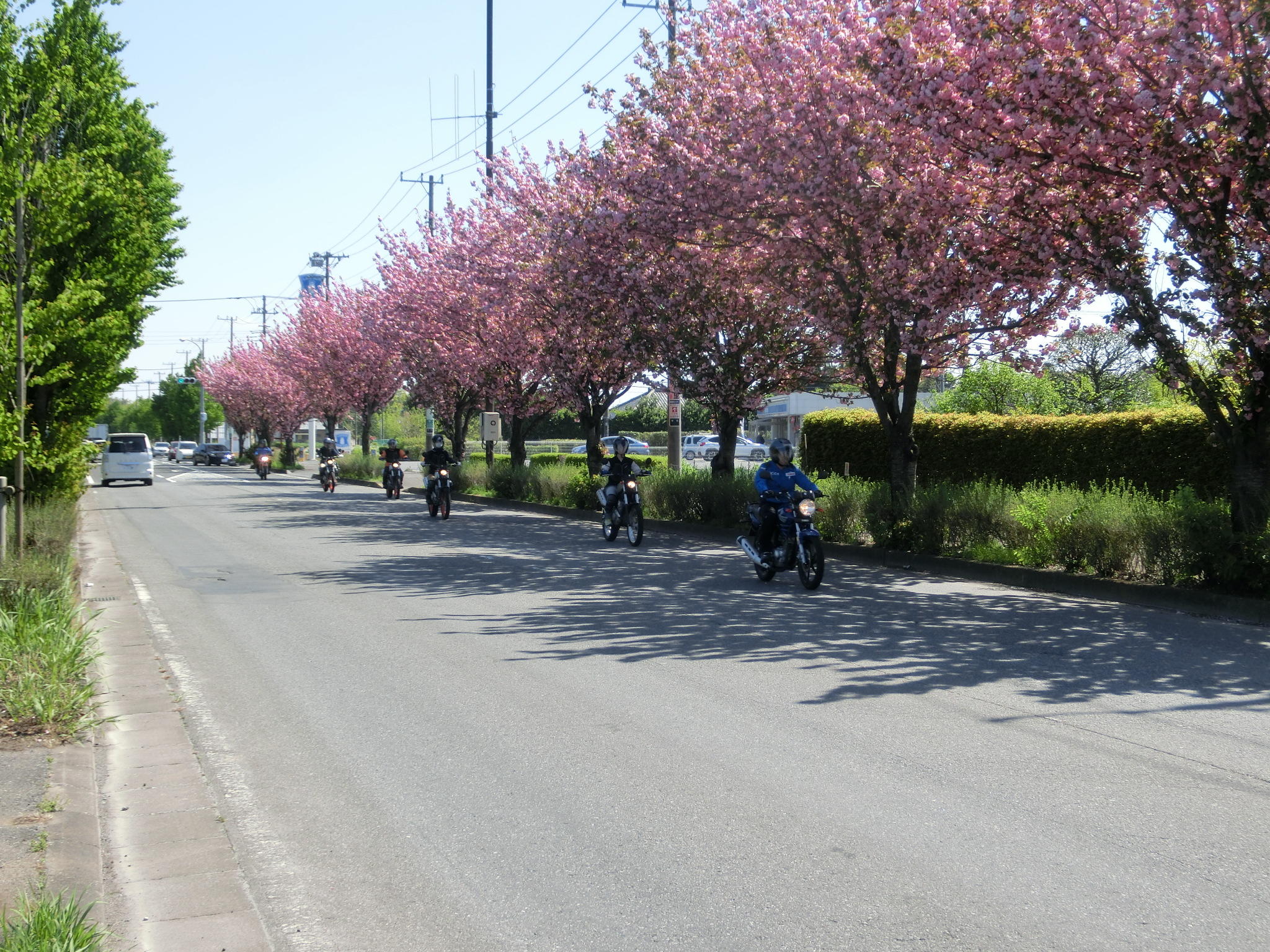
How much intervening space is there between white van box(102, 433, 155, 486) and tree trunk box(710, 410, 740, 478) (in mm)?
28142

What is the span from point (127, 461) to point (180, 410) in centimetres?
9908

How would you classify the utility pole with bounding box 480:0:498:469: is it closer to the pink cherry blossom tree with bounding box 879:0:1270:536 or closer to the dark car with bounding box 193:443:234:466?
the pink cherry blossom tree with bounding box 879:0:1270:536

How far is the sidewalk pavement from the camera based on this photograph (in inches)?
169

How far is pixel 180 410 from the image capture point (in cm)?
13925

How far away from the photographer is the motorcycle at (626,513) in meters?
19.3

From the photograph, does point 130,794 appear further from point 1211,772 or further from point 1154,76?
point 1154,76

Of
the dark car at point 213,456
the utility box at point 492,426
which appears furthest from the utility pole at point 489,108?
the dark car at point 213,456

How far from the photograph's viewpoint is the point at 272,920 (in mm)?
4398

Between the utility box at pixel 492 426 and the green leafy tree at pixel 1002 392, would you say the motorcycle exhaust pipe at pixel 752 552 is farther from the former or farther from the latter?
the green leafy tree at pixel 1002 392

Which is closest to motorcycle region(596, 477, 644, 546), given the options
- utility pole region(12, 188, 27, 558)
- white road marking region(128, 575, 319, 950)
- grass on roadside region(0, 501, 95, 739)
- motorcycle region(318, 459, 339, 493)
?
utility pole region(12, 188, 27, 558)

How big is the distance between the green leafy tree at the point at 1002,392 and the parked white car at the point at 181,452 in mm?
76805

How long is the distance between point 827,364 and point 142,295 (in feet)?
40.7

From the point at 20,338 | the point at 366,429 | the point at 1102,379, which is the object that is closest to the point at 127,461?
the point at 366,429

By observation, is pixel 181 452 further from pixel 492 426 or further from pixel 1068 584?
pixel 1068 584
